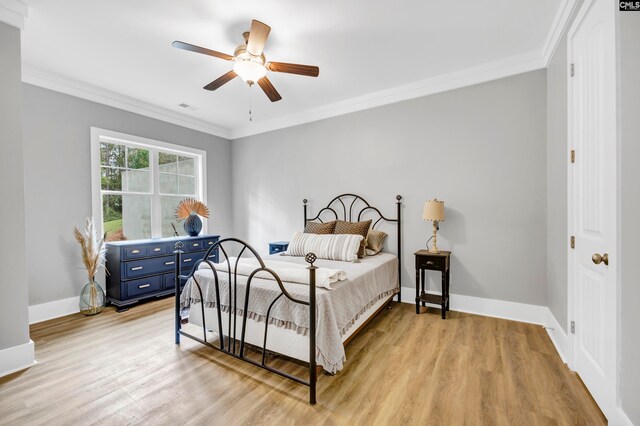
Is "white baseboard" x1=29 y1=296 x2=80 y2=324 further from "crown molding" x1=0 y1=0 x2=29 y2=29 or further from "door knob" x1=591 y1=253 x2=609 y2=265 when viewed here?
"door knob" x1=591 y1=253 x2=609 y2=265

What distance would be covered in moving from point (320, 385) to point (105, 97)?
172 inches

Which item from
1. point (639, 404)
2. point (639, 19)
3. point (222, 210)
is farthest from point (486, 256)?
point (222, 210)

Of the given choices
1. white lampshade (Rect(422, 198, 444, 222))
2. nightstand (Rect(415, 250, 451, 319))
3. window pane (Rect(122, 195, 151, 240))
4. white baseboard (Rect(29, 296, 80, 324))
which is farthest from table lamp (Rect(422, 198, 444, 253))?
white baseboard (Rect(29, 296, 80, 324))

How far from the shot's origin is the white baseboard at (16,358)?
7.20ft

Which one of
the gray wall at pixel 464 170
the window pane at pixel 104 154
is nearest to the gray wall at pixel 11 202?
the window pane at pixel 104 154

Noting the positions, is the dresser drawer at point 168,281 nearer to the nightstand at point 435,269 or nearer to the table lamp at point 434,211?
the nightstand at point 435,269

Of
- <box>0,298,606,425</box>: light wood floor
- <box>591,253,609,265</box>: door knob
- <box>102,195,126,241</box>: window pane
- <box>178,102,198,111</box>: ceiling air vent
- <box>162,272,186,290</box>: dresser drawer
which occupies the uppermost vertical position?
<box>178,102,198,111</box>: ceiling air vent

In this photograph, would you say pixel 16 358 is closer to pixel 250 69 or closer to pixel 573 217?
pixel 250 69

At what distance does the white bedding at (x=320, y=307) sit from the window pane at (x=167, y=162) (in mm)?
2675

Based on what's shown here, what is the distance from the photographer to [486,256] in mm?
3277

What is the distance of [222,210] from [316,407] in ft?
14.2

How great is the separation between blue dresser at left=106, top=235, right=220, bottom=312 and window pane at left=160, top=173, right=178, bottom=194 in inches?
37.4

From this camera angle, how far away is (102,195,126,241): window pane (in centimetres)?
395

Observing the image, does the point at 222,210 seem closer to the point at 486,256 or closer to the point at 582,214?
the point at 486,256
